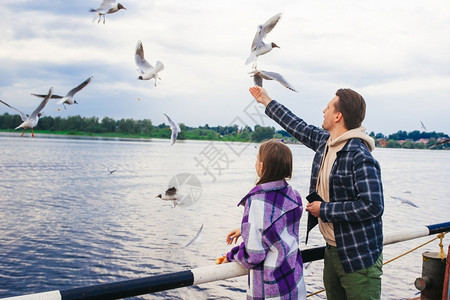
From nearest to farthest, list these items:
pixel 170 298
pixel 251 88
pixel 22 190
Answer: pixel 251 88 → pixel 170 298 → pixel 22 190

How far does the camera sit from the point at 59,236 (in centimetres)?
1515

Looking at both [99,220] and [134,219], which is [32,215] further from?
[134,219]

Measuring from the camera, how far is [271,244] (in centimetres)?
210

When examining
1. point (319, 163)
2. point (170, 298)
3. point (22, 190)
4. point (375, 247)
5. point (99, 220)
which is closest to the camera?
point (375, 247)

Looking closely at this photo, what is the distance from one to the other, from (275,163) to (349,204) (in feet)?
1.53

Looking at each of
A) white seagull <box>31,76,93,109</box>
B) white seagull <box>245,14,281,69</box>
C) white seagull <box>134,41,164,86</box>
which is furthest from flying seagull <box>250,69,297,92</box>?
white seagull <box>31,76,93,109</box>

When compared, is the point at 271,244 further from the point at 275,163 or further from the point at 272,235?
the point at 275,163

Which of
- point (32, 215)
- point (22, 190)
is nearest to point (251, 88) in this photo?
point (32, 215)

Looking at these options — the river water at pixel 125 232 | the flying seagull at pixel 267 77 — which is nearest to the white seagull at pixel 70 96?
the flying seagull at pixel 267 77

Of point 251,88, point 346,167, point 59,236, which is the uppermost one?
point 251,88

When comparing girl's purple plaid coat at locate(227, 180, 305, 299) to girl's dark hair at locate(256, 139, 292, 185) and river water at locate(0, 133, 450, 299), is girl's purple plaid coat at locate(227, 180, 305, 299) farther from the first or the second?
river water at locate(0, 133, 450, 299)

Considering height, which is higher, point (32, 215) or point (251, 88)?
point (251, 88)

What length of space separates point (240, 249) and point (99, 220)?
55.8 ft

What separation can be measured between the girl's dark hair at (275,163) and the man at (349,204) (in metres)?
0.33
